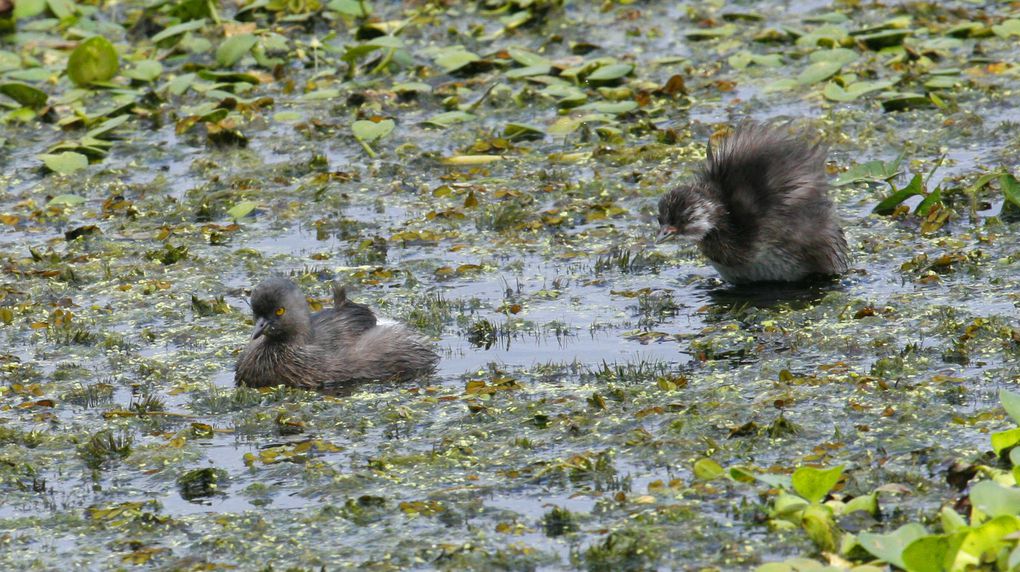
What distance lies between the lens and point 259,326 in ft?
31.2

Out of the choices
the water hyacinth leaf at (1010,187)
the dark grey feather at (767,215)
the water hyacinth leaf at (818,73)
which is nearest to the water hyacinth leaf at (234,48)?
the water hyacinth leaf at (818,73)

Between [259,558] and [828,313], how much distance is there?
455 cm

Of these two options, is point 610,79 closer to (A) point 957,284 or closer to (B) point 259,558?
(A) point 957,284

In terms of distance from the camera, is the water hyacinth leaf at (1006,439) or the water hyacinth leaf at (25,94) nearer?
the water hyacinth leaf at (1006,439)

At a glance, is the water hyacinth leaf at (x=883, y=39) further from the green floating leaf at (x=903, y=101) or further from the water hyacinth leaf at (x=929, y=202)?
the water hyacinth leaf at (x=929, y=202)

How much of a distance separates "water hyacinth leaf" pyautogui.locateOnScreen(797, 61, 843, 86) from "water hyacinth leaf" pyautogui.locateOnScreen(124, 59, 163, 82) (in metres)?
6.32

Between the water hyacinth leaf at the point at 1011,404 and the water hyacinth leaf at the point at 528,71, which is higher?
the water hyacinth leaf at the point at 528,71

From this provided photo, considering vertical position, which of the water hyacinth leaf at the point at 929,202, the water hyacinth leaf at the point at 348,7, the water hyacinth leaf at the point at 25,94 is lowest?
the water hyacinth leaf at the point at 929,202

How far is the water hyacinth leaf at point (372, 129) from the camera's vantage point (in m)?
14.0

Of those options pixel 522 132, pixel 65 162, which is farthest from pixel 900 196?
pixel 65 162

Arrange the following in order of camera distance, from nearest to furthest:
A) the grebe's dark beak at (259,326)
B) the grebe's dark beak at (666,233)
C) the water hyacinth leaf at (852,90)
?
1. the grebe's dark beak at (259,326)
2. the grebe's dark beak at (666,233)
3. the water hyacinth leaf at (852,90)

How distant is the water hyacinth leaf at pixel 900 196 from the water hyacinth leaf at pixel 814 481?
17.1 ft

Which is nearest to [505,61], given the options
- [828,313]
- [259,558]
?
[828,313]

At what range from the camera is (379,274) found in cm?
1146
